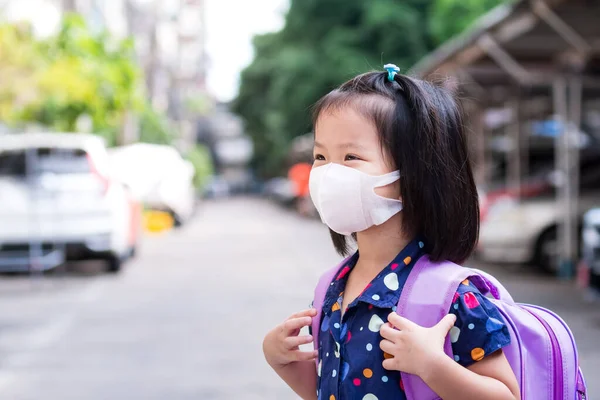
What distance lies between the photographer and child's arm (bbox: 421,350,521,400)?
1.57 metres

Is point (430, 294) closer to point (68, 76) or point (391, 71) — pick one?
point (391, 71)

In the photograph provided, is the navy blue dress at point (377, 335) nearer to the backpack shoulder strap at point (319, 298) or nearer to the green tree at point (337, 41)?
the backpack shoulder strap at point (319, 298)

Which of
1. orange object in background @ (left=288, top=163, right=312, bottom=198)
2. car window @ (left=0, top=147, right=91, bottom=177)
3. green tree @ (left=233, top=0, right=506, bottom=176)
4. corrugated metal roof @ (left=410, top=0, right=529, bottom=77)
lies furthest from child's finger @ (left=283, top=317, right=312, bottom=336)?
orange object in background @ (left=288, top=163, right=312, bottom=198)

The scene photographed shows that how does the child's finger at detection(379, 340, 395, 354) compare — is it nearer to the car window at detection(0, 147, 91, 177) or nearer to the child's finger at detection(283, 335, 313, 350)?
the child's finger at detection(283, 335, 313, 350)

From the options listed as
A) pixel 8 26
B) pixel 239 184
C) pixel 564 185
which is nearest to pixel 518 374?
pixel 564 185

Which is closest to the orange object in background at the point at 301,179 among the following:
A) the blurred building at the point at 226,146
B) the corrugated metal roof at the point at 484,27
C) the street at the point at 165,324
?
the street at the point at 165,324

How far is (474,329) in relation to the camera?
162 cm

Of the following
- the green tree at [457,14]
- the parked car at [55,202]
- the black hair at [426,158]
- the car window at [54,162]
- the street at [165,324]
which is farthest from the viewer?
the green tree at [457,14]

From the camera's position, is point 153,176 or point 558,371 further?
point 153,176

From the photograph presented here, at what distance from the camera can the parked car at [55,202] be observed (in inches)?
425

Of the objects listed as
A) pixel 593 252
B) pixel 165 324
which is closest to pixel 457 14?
pixel 593 252

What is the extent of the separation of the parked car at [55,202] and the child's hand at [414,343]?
9.61 meters

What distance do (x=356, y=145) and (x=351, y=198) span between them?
110 millimetres

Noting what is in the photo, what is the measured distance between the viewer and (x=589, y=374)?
18.0 feet
